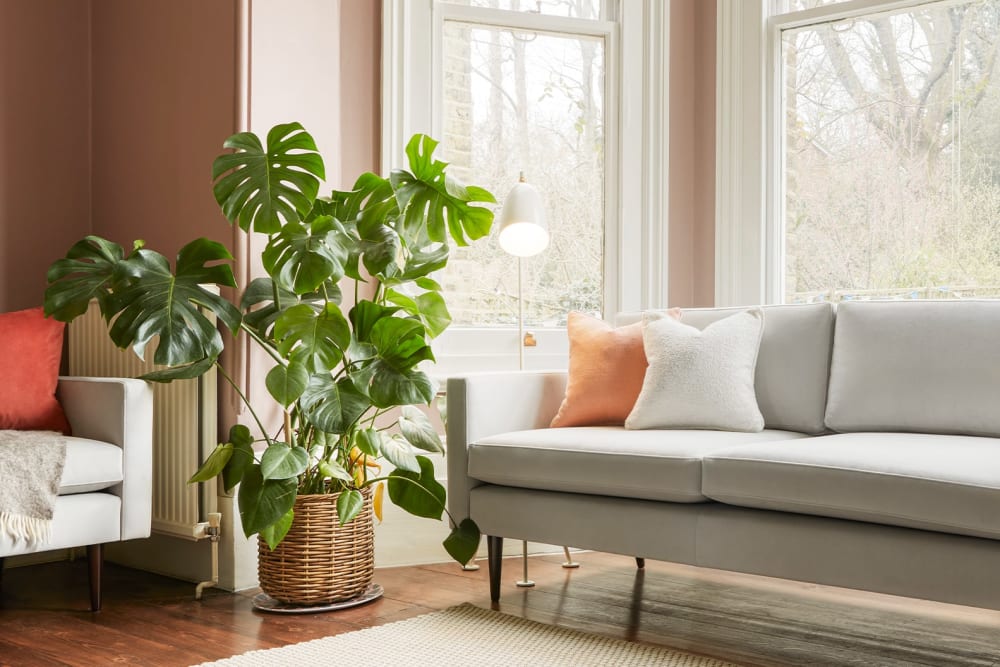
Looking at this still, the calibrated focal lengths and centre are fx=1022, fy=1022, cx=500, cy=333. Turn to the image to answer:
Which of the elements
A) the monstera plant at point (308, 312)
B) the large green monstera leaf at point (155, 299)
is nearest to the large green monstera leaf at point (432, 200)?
the monstera plant at point (308, 312)

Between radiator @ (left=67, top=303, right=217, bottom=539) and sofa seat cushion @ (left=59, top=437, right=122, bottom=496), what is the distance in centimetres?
31

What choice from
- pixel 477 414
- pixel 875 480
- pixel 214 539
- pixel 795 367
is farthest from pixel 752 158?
pixel 214 539

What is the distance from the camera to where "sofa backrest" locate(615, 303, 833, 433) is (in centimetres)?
301

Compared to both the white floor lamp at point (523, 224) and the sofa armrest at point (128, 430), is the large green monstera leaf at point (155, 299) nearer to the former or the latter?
the sofa armrest at point (128, 430)

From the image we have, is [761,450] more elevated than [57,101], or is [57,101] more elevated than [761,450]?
[57,101]

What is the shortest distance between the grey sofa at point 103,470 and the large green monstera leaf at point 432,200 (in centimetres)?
95

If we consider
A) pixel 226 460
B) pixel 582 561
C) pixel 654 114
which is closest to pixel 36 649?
pixel 226 460

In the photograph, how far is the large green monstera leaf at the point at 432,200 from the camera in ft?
9.93

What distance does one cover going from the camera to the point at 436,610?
2.93 metres

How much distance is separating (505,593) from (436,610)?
0.30 meters

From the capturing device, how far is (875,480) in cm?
216

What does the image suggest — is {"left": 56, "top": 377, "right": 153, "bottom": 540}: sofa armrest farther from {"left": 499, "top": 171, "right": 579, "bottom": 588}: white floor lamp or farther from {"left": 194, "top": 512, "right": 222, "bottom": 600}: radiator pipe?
{"left": 499, "top": 171, "right": 579, "bottom": 588}: white floor lamp

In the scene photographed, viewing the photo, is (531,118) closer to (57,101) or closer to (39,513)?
(57,101)

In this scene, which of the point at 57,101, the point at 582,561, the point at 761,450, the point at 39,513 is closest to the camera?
the point at 761,450
